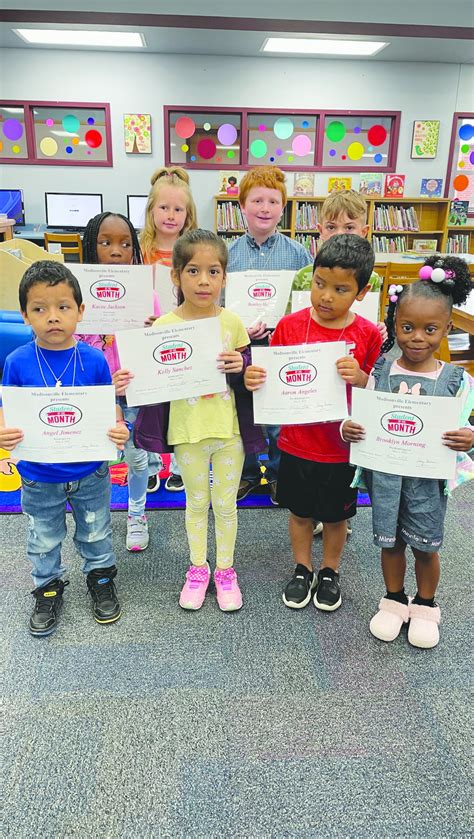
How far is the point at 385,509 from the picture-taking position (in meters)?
1.66

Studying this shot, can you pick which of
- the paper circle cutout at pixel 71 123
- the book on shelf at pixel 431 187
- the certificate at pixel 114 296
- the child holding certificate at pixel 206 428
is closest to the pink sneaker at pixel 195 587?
the child holding certificate at pixel 206 428

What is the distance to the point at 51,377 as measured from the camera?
161 centimetres

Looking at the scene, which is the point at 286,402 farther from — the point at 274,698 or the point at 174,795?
the point at 174,795

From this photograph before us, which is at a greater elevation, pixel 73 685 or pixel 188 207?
pixel 188 207

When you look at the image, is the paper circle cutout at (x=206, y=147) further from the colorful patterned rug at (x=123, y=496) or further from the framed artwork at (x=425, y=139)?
the colorful patterned rug at (x=123, y=496)

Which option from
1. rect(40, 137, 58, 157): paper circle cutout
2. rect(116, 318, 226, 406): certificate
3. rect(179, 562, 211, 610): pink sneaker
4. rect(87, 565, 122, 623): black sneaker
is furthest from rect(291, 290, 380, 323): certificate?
rect(40, 137, 58, 157): paper circle cutout

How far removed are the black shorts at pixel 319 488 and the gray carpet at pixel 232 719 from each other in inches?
14.3

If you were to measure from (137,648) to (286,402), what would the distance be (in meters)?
0.91

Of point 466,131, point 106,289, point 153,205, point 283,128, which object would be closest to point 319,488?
point 106,289

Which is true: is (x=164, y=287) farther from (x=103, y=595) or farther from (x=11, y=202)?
(x=11, y=202)

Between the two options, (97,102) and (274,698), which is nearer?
(274,698)

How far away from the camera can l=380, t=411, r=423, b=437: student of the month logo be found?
1530mm

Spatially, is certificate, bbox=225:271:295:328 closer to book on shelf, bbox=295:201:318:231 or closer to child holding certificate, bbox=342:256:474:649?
child holding certificate, bbox=342:256:474:649

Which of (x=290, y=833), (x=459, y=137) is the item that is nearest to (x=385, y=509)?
(x=290, y=833)
